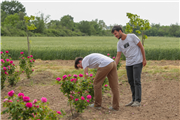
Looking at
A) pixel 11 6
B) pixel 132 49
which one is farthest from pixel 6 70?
pixel 11 6

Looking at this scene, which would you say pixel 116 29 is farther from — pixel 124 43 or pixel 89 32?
pixel 89 32

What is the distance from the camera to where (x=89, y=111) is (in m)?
4.11

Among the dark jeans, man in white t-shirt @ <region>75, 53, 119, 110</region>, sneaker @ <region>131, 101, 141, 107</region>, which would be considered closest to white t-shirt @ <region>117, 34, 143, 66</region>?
the dark jeans

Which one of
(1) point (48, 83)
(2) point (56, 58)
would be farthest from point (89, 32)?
(1) point (48, 83)

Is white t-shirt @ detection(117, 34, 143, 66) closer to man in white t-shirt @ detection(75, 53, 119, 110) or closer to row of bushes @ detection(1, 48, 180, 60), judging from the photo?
man in white t-shirt @ detection(75, 53, 119, 110)

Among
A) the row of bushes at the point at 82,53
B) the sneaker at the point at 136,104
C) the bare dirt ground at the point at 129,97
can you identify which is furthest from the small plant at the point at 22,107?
the row of bushes at the point at 82,53

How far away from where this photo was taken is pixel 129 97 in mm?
5621

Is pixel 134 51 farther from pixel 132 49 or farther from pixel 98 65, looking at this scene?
pixel 98 65

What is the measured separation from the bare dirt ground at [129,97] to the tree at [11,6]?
7192 cm

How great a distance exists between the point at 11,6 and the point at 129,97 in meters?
76.1

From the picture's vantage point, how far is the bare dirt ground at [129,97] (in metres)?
4.08

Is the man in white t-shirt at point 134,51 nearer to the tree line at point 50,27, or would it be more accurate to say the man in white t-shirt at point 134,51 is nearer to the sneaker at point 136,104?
the sneaker at point 136,104

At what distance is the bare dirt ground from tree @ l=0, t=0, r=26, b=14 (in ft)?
236

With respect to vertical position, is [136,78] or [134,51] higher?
[134,51]
